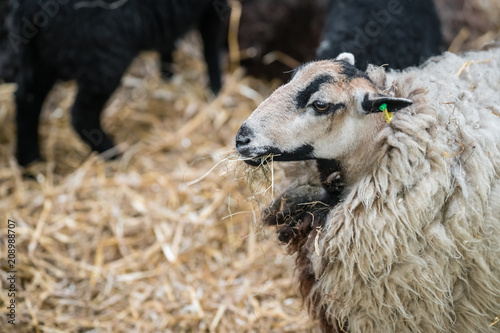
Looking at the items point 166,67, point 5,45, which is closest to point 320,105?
point 5,45

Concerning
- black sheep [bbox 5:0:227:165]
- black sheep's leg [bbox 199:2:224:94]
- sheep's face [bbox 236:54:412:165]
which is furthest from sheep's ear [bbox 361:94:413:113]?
black sheep's leg [bbox 199:2:224:94]

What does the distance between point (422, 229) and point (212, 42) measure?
3306mm

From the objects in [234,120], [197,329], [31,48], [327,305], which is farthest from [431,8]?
[31,48]

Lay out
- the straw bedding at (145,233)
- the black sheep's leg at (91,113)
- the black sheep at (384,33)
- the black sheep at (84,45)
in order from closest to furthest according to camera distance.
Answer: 1. the straw bedding at (145,233)
2. the black sheep at (384,33)
3. the black sheep at (84,45)
4. the black sheep's leg at (91,113)

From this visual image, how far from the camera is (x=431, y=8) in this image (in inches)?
131

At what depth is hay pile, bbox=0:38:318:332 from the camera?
9.25 ft

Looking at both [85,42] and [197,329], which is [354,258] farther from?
[85,42]

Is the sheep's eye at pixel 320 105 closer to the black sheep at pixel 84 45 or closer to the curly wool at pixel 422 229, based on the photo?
the curly wool at pixel 422 229

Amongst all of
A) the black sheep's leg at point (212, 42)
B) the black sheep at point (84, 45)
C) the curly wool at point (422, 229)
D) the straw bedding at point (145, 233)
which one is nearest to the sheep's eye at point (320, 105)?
the curly wool at point (422, 229)

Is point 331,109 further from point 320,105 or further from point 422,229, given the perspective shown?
point 422,229

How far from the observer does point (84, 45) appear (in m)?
3.43

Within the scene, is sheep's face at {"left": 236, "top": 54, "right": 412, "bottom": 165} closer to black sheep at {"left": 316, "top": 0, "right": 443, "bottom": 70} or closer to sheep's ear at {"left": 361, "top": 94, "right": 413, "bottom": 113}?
sheep's ear at {"left": 361, "top": 94, "right": 413, "bottom": 113}

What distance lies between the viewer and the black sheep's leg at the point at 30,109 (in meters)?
3.64

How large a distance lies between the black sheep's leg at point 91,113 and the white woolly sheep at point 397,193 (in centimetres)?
207
